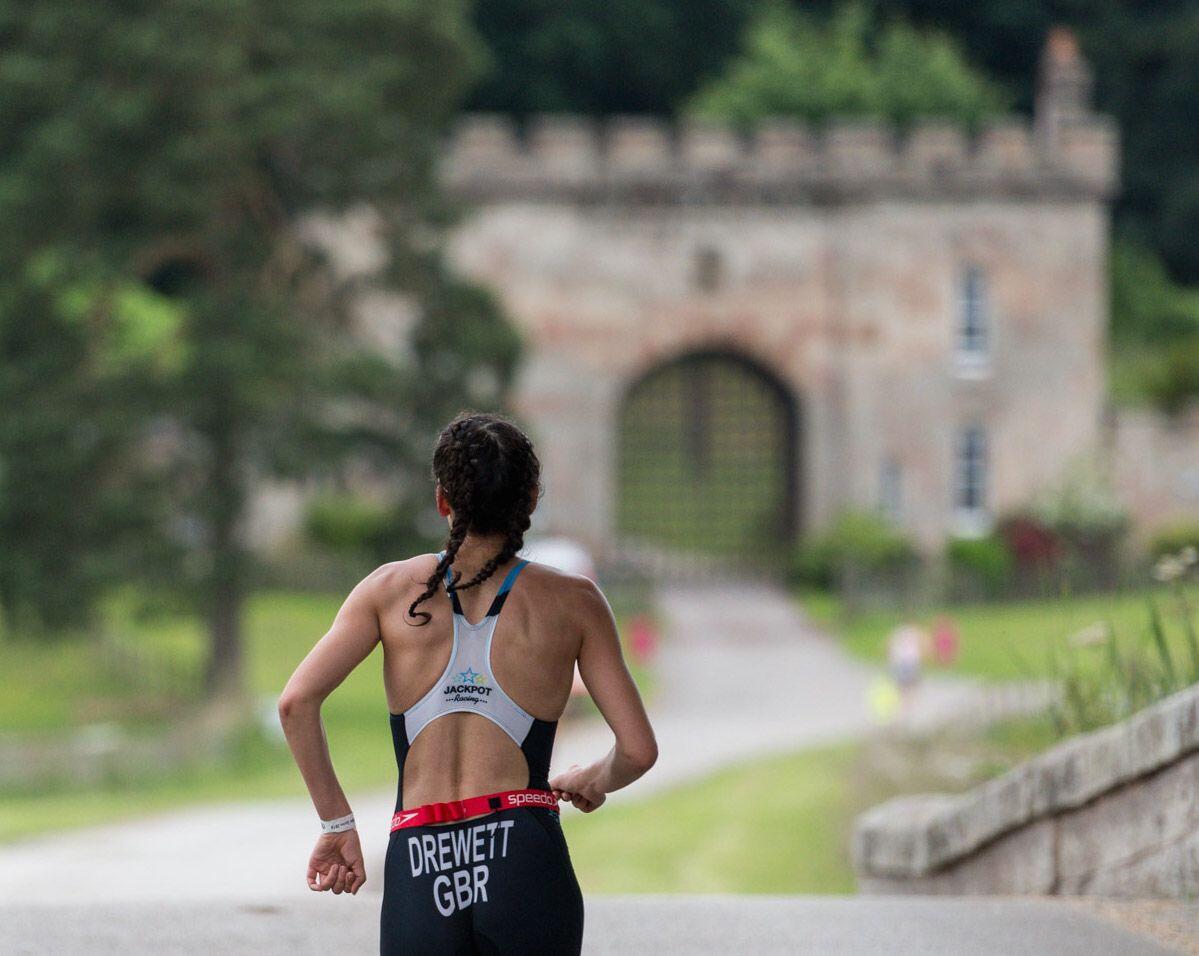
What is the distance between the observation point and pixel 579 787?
A: 14.1ft

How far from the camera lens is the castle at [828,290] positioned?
34031 millimetres

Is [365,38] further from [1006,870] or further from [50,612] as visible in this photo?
[1006,870]

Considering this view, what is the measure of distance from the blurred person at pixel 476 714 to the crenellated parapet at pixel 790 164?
97.7 feet

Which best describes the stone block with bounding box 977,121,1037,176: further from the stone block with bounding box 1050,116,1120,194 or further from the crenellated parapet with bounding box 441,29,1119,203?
the stone block with bounding box 1050,116,1120,194

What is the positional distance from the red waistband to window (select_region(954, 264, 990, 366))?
31.2 metres

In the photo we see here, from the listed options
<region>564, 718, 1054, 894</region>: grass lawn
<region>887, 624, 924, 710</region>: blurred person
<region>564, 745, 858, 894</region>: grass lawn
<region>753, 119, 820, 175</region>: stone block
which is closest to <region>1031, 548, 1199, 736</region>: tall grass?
<region>564, 718, 1054, 894</region>: grass lawn

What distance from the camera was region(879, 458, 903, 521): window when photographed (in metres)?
34.4

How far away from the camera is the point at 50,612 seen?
20.8 m

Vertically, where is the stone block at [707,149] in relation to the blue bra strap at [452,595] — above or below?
above

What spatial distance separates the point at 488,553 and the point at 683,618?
87.3 feet

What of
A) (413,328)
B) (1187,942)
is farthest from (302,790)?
(1187,942)

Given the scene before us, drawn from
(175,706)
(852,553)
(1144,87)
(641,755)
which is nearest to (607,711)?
(641,755)

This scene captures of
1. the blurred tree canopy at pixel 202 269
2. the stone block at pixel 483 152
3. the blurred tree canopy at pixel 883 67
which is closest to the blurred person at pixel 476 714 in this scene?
the blurred tree canopy at pixel 202 269

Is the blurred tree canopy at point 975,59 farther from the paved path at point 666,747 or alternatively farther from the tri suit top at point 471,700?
the tri suit top at point 471,700
